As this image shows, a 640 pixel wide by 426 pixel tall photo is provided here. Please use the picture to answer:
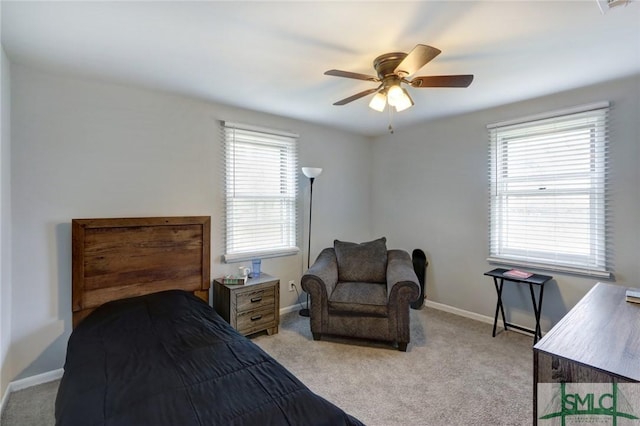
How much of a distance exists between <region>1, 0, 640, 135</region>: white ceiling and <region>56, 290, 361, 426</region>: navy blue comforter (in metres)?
1.84

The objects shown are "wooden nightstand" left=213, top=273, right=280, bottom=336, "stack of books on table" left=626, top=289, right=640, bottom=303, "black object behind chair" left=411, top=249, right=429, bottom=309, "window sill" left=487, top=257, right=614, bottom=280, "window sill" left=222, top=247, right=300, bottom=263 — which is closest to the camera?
"stack of books on table" left=626, top=289, right=640, bottom=303

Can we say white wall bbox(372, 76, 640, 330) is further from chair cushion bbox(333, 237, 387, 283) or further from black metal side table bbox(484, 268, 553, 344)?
chair cushion bbox(333, 237, 387, 283)

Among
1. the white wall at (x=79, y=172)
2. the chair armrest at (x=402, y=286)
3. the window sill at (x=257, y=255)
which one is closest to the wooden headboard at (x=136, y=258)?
the white wall at (x=79, y=172)

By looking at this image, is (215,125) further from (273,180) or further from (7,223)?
(7,223)

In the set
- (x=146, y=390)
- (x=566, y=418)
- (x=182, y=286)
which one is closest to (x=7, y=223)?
(x=182, y=286)

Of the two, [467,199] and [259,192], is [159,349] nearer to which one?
[259,192]

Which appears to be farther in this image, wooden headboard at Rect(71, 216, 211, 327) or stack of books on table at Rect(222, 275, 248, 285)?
stack of books on table at Rect(222, 275, 248, 285)

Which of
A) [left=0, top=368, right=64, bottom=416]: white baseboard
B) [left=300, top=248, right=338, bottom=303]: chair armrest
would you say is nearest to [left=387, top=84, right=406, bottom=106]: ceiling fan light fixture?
[left=300, top=248, right=338, bottom=303]: chair armrest

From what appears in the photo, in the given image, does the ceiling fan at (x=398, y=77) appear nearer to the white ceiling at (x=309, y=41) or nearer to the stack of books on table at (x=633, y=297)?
the white ceiling at (x=309, y=41)

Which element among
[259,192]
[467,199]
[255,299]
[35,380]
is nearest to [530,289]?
[467,199]

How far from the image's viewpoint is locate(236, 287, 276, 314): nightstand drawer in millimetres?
2750

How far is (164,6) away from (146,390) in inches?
74.1

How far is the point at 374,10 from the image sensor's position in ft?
5.02

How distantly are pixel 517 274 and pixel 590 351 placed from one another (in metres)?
1.87
